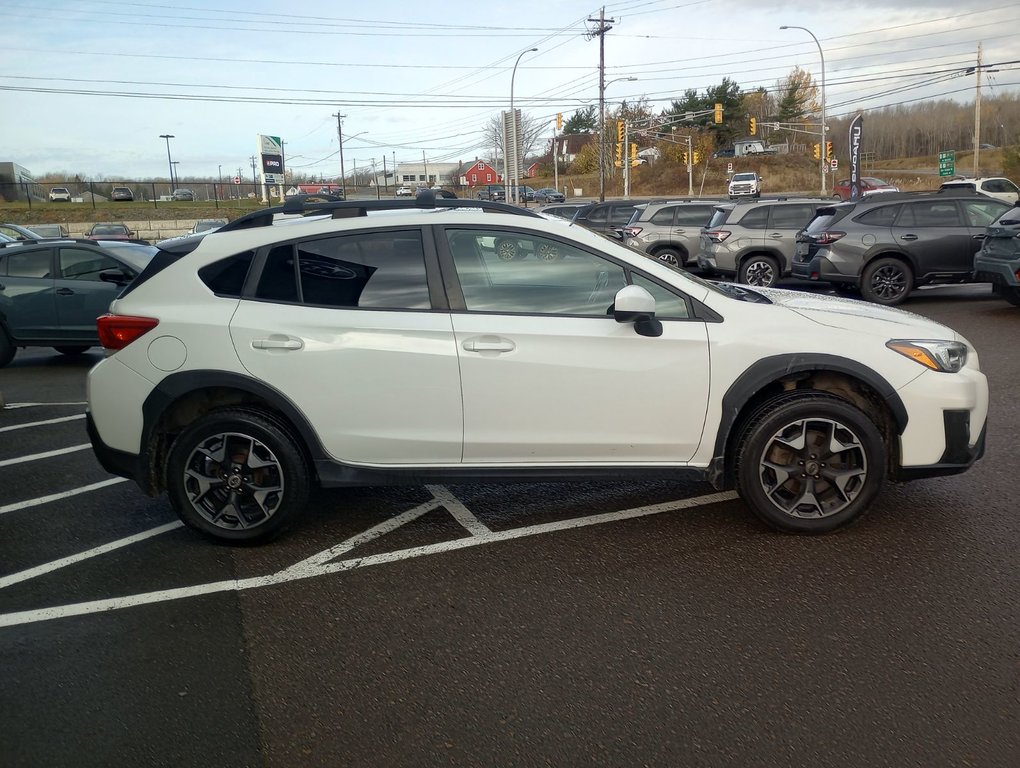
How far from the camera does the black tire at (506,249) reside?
4493 mm

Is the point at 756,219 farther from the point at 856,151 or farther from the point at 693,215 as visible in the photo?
the point at 856,151

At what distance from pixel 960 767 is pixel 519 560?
2148 mm

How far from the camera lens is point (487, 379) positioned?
4.30m

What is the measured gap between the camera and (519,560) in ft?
14.1

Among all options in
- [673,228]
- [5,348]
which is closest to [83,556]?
[5,348]

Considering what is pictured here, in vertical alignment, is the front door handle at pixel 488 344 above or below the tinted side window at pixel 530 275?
below

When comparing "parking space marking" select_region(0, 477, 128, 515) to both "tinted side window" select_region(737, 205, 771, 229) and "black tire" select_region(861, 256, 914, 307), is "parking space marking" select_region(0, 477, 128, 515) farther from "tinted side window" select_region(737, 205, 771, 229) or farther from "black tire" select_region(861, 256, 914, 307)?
"tinted side window" select_region(737, 205, 771, 229)

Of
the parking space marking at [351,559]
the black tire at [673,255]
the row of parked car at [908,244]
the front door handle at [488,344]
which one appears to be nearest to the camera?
the parking space marking at [351,559]

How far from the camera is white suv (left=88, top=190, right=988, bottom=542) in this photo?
4309mm

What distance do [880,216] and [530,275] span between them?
1079cm

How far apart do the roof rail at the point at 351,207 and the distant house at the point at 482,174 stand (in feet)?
243

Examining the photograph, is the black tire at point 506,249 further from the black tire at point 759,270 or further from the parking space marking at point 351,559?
the black tire at point 759,270

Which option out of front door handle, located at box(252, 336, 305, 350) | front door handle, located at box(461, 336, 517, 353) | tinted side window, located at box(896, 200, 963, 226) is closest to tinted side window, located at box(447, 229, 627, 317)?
front door handle, located at box(461, 336, 517, 353)

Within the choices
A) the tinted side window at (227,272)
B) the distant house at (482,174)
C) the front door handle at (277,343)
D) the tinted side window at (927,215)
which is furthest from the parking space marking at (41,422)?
the distant house at (482,174)
